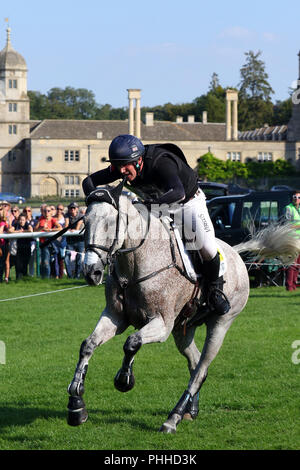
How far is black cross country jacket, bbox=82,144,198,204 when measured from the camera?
681cm

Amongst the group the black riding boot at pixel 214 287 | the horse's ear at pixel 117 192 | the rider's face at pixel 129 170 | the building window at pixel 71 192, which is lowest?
the building window at pixel 71 192

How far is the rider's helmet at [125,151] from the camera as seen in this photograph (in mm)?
6727

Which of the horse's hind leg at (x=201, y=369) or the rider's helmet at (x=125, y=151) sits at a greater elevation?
the rider's helmet at (x=125, y=151)

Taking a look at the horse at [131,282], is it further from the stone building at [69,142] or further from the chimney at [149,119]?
the chimney at [149,119]

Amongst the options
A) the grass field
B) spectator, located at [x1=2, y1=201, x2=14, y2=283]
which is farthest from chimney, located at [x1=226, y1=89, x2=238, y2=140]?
the grass field

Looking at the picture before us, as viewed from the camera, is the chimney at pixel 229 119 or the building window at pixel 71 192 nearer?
the building window at pixel 71 192

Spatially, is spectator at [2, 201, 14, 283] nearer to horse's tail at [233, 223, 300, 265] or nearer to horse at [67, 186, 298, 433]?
horse's tail at [233, 223, 300, 265]

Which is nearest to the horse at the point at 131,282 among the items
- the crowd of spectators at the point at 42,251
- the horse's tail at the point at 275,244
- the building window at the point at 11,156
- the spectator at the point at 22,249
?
the horse's tail at the point at 275,244

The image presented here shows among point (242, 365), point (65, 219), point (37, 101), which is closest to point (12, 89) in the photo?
point (37, 101)

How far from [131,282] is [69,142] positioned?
373ft

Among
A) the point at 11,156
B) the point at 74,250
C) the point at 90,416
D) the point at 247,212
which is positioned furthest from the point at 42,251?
the point at 11,156

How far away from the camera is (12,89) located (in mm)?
119938

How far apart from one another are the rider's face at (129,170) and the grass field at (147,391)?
90.2 inches

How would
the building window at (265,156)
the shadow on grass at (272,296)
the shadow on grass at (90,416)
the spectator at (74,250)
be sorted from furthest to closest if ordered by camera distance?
1. the building window at (265,156)
2. the spectator at (74,250)
3. the shadow on grass at (272,296)
4. the shadow on grass at (90,416)
